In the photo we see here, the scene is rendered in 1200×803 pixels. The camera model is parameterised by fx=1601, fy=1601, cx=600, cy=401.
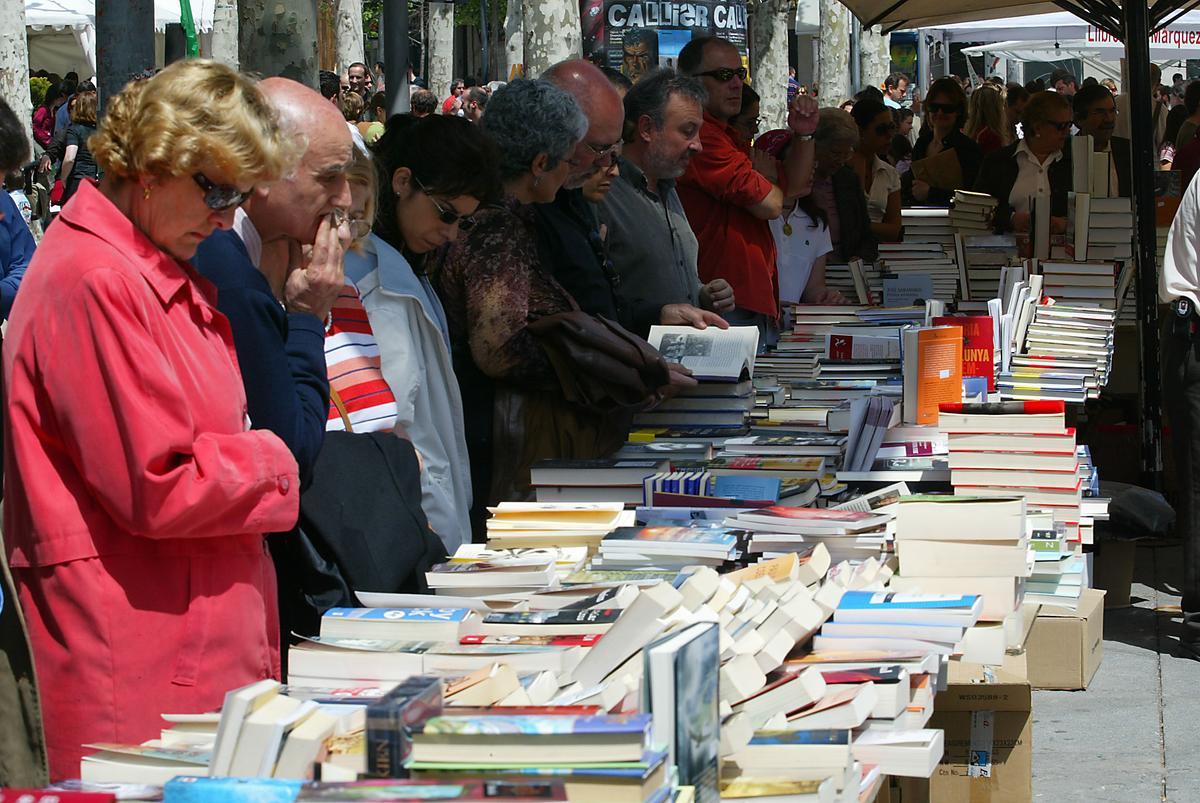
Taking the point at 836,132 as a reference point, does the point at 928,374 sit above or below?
A: below

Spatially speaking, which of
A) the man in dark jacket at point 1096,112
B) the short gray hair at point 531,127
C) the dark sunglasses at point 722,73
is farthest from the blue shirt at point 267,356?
the man in dark jacket at point 1096,112

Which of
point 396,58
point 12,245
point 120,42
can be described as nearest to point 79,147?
point 396,58

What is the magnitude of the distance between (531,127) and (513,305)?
0.47m

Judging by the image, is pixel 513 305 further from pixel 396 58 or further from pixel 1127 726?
pixel 396 58

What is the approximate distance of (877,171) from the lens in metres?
9.14

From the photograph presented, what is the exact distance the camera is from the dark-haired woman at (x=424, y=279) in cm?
334

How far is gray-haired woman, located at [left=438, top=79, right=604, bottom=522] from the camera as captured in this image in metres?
3.91

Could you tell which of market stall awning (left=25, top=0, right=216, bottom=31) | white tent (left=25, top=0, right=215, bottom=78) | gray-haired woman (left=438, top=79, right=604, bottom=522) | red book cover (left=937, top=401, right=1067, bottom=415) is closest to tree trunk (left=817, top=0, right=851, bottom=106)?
white tent (left=25, top=0, right=215, bottom=78)

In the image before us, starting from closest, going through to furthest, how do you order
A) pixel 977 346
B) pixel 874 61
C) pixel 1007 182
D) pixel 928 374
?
pixel 928 374, pixel 977 346, pixel 1007 182, pixel 874 61

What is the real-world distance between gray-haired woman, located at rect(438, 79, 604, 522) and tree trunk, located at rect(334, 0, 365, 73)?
26.2 metres

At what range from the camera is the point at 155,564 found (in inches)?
86.7

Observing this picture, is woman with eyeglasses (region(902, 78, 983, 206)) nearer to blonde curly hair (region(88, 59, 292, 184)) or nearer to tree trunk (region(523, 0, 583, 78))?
tree trunk (region(523, 0, 583, 78))

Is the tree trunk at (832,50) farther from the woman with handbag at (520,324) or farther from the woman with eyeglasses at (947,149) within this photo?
the woman with handbag at (520,324)

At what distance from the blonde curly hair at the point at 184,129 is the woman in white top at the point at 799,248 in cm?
537
